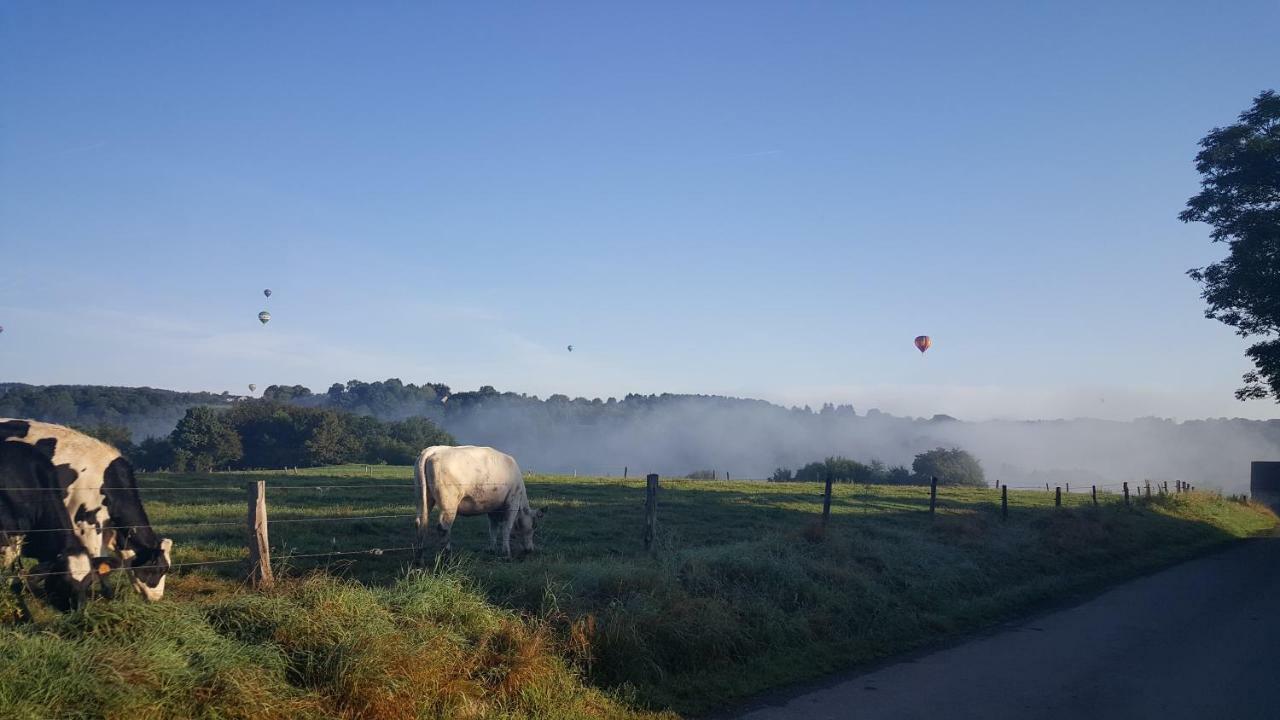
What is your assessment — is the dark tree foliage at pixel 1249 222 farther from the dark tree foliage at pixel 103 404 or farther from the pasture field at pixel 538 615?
the dark tree foliage at pixel 103 404

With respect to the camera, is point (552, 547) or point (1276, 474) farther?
point (1276, 474)

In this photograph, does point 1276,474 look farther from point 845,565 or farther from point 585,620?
point 585,620

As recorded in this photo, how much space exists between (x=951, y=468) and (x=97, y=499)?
2926 inches

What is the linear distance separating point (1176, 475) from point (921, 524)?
12743 cm

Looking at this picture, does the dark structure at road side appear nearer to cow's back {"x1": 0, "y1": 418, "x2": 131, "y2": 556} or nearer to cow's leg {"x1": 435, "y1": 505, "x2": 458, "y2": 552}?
cow's leg {"x1": 435, "y1": 505, "x2": 458, "y2": 552}

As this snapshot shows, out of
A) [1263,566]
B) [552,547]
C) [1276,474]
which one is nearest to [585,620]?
[552,547]

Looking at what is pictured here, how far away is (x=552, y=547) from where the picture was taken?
15.2 m

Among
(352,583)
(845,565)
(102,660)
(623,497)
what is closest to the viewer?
(102,660)

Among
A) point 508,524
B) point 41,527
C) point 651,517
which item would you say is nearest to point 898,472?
point 508,524

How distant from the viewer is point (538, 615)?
8570 millimetres

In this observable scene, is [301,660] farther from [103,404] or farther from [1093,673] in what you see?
[103,404]

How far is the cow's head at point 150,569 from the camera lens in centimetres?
838

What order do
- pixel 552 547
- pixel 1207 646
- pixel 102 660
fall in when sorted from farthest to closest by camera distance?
pixel 552 547, pixel 1207 646, pixel 102 660

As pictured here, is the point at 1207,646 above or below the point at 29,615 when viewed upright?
below
